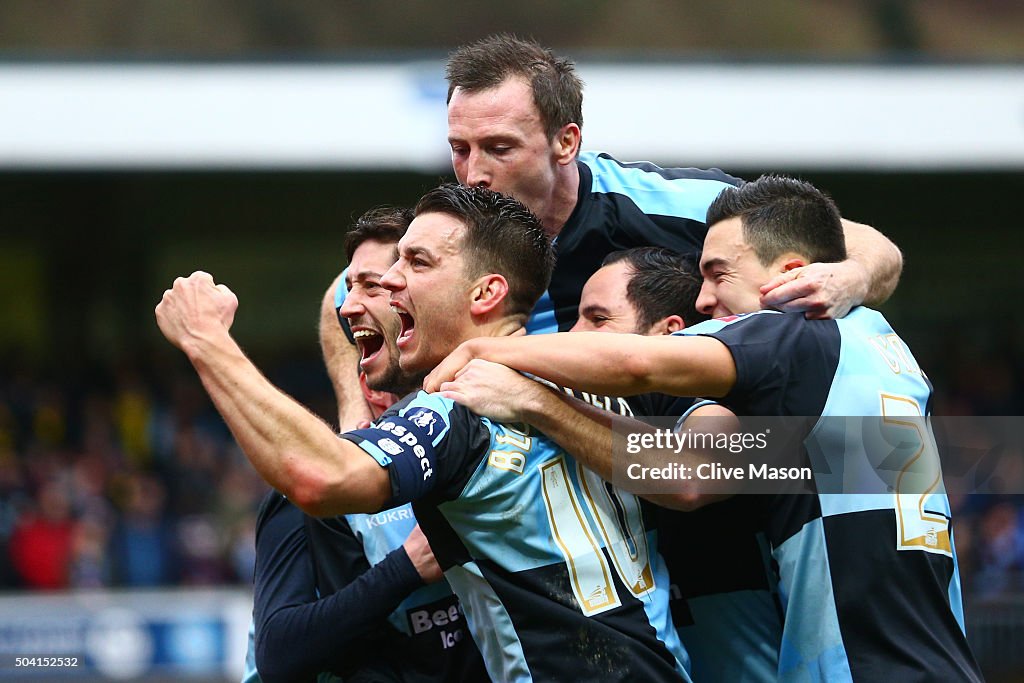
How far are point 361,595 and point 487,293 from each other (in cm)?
82

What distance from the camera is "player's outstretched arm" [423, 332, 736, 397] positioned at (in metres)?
2.89

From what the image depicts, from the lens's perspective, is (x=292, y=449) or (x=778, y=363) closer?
(x=292, y=449)

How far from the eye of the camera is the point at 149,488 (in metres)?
11.9

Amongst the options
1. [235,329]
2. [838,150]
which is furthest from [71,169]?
[838,150]

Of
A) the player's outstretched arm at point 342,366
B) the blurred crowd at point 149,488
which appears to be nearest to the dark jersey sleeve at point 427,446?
the player's outstretched arm at point 342,366

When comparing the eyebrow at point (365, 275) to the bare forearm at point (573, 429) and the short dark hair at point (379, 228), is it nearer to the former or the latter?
the short dark hair at point (379, 228)

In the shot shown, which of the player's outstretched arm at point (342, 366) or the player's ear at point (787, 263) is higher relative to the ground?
the player's outstretched arm at point (342, 366)

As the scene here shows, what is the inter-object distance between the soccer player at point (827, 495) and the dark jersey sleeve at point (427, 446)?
16 cm

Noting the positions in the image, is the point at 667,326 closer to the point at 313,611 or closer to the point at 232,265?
the point at 313,611

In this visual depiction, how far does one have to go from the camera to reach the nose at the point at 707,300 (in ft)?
10.9

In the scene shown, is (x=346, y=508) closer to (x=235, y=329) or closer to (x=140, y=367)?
(x=140, y=367)

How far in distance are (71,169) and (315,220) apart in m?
4.23

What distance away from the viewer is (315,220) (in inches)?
625

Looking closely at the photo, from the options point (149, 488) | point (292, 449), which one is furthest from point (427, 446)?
point (149, 488)
